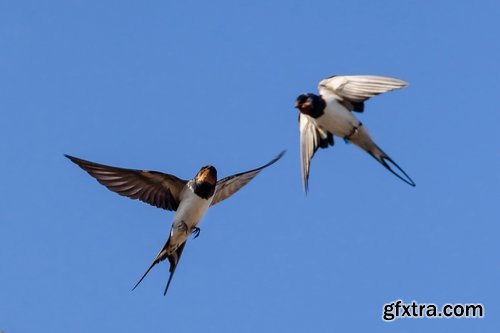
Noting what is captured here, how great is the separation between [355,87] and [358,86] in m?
0.02

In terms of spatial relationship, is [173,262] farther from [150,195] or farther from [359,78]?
[359,78]

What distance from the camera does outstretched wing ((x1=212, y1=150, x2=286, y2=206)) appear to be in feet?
27.3

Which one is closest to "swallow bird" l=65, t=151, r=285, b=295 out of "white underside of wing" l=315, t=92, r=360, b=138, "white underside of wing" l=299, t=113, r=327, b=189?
"white underside of wing" l=299, t=113, r=327, b=189

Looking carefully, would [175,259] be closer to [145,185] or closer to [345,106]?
[145,185]

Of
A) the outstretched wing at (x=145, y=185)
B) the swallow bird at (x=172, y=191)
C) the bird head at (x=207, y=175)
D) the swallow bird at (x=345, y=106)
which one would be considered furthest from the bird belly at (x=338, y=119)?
the outstretched wing at (x=145, y=185)

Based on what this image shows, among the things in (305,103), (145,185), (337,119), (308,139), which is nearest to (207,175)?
(145,185)

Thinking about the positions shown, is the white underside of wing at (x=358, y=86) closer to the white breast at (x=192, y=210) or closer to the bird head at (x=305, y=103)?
the bird head at (x=305, y=103)

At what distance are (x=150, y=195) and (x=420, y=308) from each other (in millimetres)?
2217

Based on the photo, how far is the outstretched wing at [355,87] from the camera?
728cm

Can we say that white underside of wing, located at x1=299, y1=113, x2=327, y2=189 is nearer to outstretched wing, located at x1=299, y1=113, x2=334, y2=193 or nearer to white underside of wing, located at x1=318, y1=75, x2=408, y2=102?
outstretched wing, located at x1=299, y1=113, x2=334, y2=193

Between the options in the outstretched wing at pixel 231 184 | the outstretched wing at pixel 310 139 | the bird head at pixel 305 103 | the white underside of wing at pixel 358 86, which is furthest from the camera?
the outstretched wing at pixel 231 184

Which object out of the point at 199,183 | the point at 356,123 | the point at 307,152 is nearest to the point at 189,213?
the point at 199,183

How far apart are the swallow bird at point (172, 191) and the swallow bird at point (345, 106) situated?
619 mm

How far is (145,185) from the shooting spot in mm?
8109
